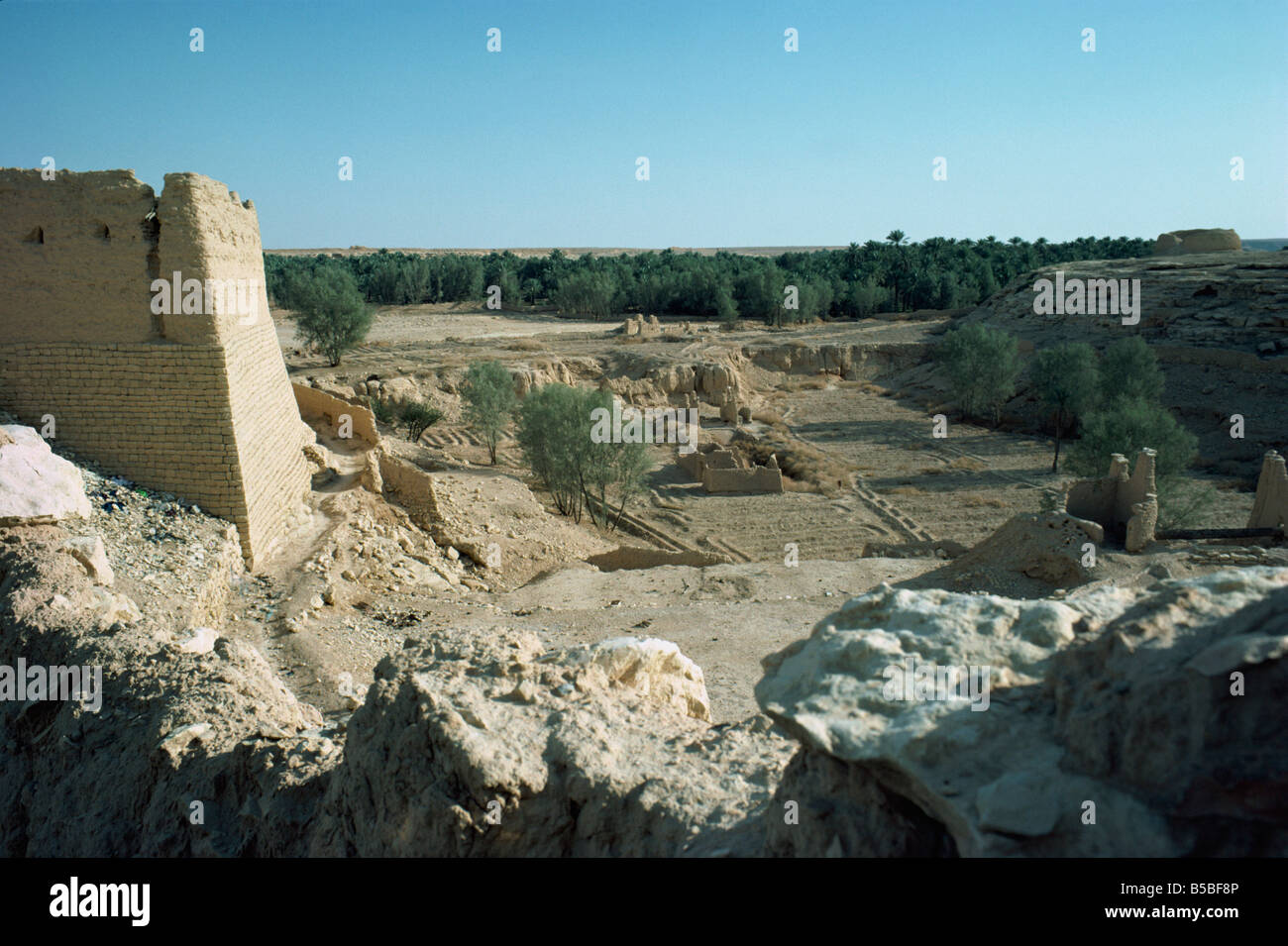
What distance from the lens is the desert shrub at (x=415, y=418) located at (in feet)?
79.4

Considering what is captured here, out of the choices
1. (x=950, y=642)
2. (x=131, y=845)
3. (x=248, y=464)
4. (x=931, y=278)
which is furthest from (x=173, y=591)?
(x=931, y=278)

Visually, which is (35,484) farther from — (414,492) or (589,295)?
(589,295)

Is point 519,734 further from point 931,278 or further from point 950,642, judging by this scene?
point 931,278

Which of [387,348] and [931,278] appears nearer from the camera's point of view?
[387,348]

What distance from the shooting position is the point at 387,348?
34188 millimetres

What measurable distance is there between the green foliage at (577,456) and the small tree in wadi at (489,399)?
3.32 metres

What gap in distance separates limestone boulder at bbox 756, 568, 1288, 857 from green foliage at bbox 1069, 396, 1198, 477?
17876 millimetres

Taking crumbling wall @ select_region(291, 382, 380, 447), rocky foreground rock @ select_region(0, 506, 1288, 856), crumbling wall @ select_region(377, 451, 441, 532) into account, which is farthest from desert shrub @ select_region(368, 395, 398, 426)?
rocky foreground rock @ select_region(0, 506, 1288, 856)

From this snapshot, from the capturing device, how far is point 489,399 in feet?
77.4

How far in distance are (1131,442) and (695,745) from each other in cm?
1794

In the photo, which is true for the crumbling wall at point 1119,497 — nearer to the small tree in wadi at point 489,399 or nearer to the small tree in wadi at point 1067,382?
the small tree in wadi at point 1067,382

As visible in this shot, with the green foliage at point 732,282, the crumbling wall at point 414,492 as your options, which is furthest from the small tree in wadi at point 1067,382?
the green foliage at point 732,282

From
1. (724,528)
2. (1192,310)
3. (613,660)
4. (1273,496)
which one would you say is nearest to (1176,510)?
(1273,496)

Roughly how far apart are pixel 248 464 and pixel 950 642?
978cm
